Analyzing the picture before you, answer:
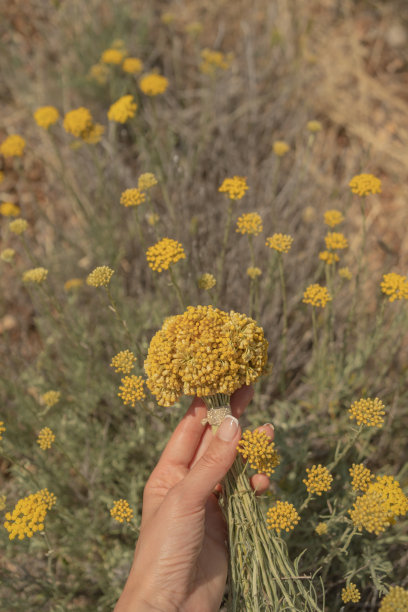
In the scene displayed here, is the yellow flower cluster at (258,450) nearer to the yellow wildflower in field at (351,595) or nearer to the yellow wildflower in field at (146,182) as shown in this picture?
the yellow wildflower in field at (351,595)

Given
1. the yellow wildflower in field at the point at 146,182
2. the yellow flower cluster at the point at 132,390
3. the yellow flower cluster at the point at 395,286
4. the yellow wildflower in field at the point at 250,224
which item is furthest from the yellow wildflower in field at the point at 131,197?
the yellow flower cluster at the point at 395,286

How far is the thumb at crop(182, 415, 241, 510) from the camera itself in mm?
1667

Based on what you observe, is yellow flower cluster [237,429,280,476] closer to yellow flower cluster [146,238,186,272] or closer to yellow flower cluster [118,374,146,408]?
yellow flower cluster [118,374,146,408]

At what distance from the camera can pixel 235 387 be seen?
1.79 metres

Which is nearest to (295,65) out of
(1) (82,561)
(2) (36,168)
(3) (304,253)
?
(3) (304,253)

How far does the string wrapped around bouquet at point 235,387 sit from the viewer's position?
5.57ft

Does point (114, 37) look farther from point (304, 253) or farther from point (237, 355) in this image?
point (237, 355)

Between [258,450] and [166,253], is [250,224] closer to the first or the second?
[166,253]

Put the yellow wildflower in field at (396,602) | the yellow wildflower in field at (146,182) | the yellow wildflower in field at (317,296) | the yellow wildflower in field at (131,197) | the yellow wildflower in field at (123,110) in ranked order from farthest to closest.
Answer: the yellow wildflower in field at (123,110) → the yellow wildflower in field at (146,182) → the yellow wildflower in field at (131,197) → the yellow wildflower in field at (317,296) → the yellow wildflower in field at (396,602)

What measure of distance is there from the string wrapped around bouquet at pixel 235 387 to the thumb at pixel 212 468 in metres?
0.06

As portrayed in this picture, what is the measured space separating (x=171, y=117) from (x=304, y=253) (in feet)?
6.83

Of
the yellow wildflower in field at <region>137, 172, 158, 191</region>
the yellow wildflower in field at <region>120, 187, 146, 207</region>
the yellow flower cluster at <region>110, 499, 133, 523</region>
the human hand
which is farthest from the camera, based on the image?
the yellow wildflower in field at <region>137, 172, 158, 191</region>

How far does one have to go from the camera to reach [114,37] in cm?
427

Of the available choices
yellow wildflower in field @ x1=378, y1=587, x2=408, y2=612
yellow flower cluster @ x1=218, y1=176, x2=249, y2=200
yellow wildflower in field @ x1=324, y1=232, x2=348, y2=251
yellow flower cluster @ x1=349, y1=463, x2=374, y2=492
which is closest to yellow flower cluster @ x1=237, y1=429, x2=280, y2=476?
yellow flower cluster @ x1=349, y1=463, x2=374, y2=492
